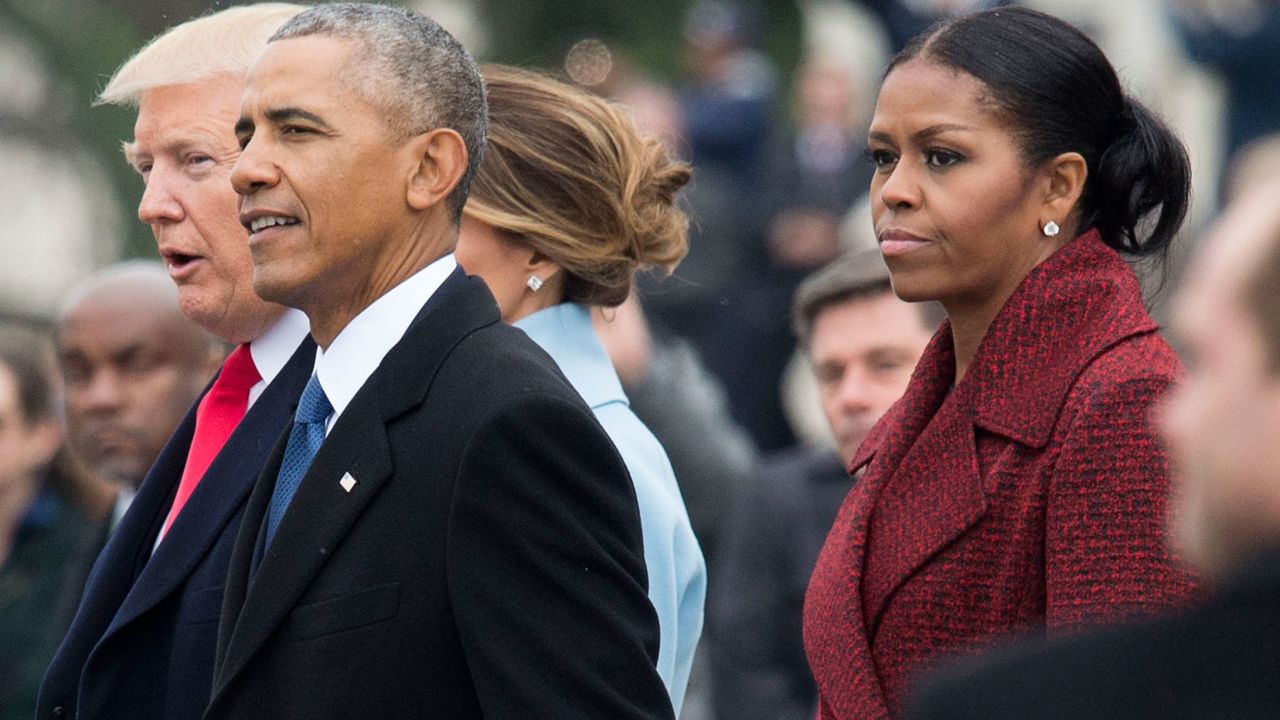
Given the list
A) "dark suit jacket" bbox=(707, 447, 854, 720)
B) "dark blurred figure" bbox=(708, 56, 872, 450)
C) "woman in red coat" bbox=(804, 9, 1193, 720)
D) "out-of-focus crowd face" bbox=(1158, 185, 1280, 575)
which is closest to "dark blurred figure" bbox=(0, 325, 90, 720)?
"dark suit jacket" bbox=(707, 447, 854, 720)

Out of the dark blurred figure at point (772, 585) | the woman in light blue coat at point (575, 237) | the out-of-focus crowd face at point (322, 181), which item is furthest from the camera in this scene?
the dark blurred figure at point (772, 585)

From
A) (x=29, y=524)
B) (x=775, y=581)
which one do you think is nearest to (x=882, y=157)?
(x=775, y=581)

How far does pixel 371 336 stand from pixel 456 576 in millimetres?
502

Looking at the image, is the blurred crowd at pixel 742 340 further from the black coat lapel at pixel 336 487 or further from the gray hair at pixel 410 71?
the black coat lapel at pixel 336 487

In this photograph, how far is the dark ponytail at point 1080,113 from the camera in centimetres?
329

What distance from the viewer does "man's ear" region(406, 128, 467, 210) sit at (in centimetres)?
326

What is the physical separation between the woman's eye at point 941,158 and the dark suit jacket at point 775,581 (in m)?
3.34

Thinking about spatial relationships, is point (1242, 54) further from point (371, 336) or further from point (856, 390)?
point (371, 336)

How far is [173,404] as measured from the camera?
5078 millimetres

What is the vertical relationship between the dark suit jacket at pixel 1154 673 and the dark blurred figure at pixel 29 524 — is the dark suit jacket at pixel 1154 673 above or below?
above

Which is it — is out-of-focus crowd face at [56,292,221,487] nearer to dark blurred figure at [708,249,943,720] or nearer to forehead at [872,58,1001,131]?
dark blurred figure at [708,249,943,720]

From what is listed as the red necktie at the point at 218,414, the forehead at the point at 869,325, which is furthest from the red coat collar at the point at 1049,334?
the forehead at the point at 869,325

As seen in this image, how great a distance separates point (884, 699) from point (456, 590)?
762 mm

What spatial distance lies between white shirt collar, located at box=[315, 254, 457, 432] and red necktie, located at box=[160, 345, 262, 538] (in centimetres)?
55
